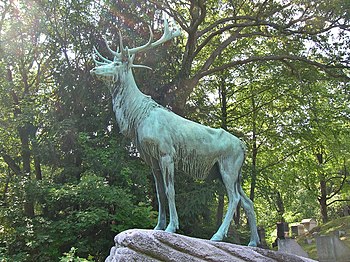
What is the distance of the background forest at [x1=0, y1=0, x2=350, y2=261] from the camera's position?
1177cm

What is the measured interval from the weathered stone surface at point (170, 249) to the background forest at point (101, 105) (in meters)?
5.56

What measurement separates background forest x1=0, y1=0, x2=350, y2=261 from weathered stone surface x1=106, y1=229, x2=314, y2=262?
5.56 meters

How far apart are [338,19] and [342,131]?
16.4 ft

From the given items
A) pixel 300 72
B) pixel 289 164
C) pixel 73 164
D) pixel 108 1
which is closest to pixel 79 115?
pixel 73 164

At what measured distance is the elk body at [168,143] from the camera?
18.9ft

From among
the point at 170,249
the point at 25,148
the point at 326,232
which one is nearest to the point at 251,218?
the point at 170,249

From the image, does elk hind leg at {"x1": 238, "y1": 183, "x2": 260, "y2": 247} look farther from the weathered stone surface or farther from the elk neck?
the elk neck

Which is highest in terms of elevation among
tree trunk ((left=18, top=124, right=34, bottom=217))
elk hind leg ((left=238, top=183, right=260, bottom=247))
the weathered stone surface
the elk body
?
tree trunk ((left=18, top=124, right=34, bottom=217))

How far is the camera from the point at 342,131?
16828mm

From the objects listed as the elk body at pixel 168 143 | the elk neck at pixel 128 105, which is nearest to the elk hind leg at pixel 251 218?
the elk body at pixel 168 143

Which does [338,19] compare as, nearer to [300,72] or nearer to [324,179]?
[300,72]

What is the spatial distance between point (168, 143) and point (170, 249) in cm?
140

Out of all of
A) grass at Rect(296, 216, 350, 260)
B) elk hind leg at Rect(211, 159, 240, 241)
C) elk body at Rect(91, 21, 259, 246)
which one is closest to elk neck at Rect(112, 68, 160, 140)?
elk body at Rect(91, 21, 259, 246)

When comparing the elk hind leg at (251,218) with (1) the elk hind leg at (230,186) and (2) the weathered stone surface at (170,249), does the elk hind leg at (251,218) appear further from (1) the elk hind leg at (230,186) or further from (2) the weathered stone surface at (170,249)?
(2) the weathered stone surface at (170,249)
